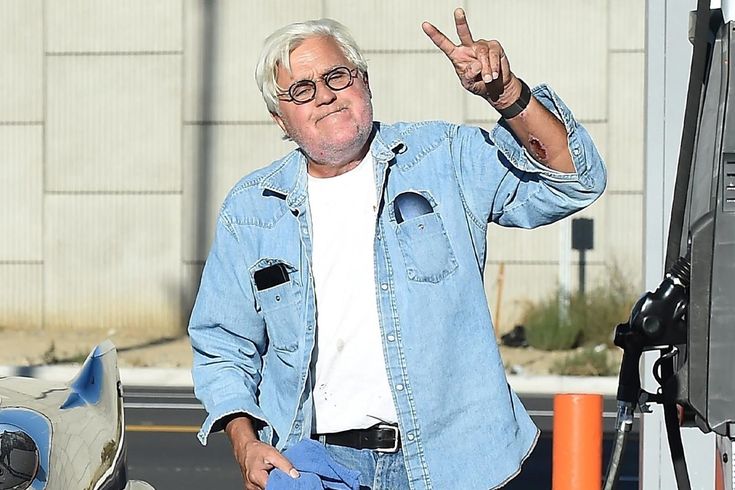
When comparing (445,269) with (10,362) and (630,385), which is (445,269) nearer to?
(630,385)

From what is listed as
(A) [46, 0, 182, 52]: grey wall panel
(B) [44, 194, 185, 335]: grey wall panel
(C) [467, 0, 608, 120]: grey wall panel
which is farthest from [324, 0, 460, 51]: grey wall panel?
(B) [44, 194, 185, 335]: grey wall panel

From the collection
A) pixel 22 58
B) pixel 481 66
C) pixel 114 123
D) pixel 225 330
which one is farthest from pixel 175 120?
pixel 481 66

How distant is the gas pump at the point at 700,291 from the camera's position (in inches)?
116

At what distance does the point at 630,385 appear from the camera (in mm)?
3316

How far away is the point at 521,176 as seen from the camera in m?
3.65

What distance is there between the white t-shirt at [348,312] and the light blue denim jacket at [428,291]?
0.09ft

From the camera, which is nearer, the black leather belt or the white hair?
the black leather belt

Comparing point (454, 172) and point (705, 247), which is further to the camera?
point (454, 172)

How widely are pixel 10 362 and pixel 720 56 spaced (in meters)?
17.3

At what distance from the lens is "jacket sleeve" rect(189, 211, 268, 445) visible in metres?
3.84

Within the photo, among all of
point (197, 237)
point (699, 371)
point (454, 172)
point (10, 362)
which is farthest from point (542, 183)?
point (197, 237)

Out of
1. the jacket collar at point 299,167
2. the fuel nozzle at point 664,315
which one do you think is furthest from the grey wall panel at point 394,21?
the fuel nozzle at point 664,315

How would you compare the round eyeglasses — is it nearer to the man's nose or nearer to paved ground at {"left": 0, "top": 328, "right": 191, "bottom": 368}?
the man's nose

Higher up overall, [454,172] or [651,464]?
[454,172]
